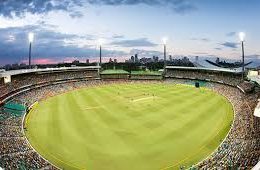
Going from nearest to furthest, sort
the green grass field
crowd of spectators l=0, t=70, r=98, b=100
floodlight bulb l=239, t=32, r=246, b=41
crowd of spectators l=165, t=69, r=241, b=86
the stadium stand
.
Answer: the green grass field, floodlight bulb l=239, t=32, r=246, b=41, crowd of spectators l=0, t=70, r=98, b=100, crowd of spectators l=165, t=69, r=241, b=86, the stadium stand

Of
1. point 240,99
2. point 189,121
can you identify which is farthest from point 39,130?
point 240,99

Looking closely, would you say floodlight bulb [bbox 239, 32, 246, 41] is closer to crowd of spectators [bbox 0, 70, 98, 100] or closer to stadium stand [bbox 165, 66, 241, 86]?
stadium stand [bbox 165, 66, 241, 86]

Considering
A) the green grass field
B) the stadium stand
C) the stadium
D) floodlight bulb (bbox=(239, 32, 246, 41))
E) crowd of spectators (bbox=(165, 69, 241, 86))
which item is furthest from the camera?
the stadium stand

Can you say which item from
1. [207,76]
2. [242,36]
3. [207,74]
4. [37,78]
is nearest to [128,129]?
[242,36]

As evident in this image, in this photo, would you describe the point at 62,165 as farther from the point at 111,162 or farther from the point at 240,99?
the point at 240,99

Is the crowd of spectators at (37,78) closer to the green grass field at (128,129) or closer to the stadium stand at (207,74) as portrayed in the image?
the green grass field at (128,129)

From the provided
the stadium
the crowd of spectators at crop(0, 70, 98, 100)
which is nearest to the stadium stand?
the stadium

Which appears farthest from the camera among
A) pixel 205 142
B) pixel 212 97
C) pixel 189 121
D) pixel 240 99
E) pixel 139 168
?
pixel 212 97
